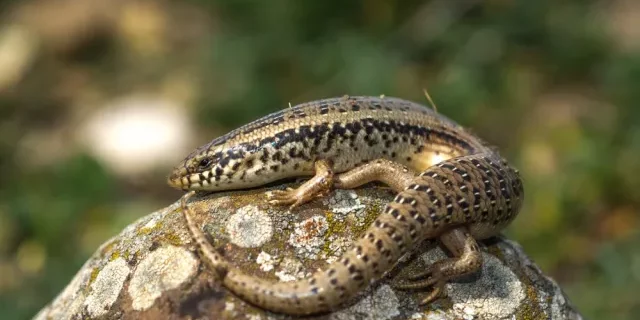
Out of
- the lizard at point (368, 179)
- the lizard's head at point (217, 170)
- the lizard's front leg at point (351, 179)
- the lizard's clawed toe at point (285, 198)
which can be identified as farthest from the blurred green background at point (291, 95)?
the lizard's clawed toe at point (285, 198)

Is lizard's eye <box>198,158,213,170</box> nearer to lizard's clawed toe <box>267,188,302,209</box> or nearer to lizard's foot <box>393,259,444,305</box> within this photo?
lizard's clawed toe <box>267,188,302,209</box>

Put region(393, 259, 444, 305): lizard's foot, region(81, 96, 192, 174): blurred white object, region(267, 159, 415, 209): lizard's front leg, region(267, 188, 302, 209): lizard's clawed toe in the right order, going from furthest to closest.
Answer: region(81, 96, 192, 174): blurred white object < region(267, 159, 415, 209): lizard's front leg < region(267, 188, 302, 209): lizard's clawed toe < region(393, 259, 444, 305): lizard's foot

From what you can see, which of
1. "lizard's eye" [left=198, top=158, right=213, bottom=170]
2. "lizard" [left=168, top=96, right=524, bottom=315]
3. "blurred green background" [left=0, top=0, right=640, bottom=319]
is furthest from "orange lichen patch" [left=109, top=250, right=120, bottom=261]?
"blurred green background" [left=0, top=0, right=640, bottom=319]

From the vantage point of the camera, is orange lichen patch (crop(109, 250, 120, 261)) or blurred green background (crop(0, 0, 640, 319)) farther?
blurred green background (crop(0, 0, 640, 319))

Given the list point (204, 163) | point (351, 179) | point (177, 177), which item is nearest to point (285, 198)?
point (351, 179)

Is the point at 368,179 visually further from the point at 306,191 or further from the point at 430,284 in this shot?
the point at 430,284

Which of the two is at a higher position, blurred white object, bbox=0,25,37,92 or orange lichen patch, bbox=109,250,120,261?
blurred white object, bbox=0,25,37,92

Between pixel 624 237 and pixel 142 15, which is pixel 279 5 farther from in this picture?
pixel 624 237
